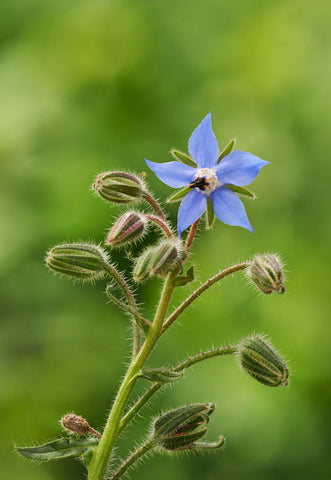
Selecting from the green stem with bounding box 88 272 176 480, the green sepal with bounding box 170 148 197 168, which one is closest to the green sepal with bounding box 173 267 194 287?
the green stem with bounding box 88 272 176 480

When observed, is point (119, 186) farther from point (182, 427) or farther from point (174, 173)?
point (182, 427)

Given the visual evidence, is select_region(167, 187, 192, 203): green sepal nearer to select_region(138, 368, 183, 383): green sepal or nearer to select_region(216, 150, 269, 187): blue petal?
select_region(216, 150, 269, 187): blue petal

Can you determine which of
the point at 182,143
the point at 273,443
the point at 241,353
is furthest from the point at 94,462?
the point at 182,143

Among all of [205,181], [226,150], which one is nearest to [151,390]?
[205,181]

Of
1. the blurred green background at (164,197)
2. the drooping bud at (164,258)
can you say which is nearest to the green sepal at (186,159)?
the drooping bud at (164,258)

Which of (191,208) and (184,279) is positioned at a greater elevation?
(191,208)

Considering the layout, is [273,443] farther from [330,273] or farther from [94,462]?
[94,462]

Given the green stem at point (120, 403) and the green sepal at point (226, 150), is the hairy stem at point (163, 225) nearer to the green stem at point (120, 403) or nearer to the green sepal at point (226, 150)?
the green stem at point (120, 403)
